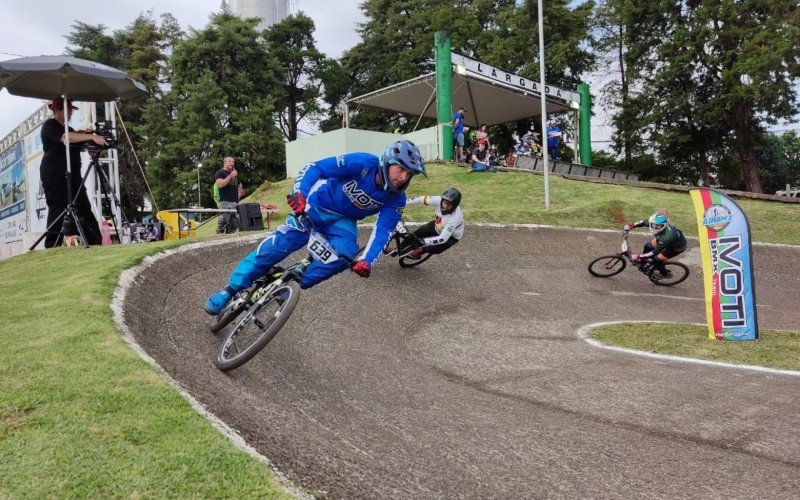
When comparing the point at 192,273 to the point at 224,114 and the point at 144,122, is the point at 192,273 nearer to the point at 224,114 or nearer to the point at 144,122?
the point at 224,114

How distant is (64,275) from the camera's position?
6965 millimetres

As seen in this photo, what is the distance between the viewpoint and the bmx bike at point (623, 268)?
12.4 metres

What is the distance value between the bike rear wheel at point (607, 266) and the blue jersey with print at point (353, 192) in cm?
824

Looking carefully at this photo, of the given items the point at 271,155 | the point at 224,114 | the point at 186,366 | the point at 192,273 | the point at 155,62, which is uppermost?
the point at 155,62

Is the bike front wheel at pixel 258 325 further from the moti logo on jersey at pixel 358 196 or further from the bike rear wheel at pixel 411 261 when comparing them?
the bike rear wheel at pixel 411 261

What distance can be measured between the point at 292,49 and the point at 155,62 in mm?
12367

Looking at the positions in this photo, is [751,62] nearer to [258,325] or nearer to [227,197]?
[227,197]

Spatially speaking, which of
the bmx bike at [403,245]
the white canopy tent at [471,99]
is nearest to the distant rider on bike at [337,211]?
the bmx bike at [403,245]

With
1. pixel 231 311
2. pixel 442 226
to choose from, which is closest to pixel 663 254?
pixel 442 226

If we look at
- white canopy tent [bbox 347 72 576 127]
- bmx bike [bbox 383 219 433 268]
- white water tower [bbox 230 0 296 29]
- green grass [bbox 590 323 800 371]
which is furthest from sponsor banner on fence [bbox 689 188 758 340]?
white water tower [bbox 230 0 296 29]

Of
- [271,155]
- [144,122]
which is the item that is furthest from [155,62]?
[271,155]

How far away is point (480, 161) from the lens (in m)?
21.7

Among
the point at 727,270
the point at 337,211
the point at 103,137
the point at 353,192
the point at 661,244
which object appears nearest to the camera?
the point at 353,192

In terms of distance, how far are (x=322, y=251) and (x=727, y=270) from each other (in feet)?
19.9
